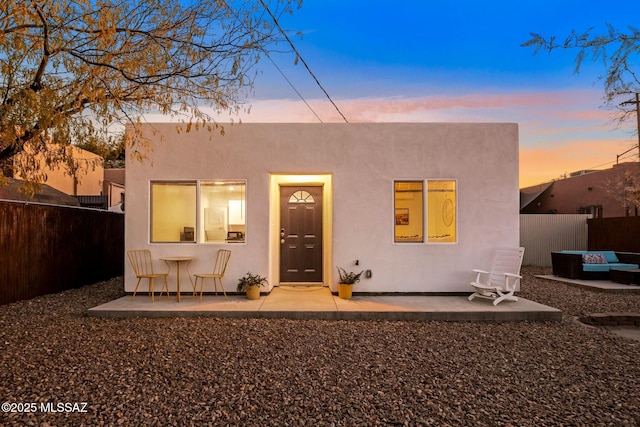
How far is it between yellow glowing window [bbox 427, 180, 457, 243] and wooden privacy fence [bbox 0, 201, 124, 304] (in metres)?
7.54

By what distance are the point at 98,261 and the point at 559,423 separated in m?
9.51

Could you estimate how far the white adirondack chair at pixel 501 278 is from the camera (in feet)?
19.2

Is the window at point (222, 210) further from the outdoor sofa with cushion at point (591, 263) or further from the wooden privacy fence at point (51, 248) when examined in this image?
the outdoor sofa with cushion at point (591, 263)

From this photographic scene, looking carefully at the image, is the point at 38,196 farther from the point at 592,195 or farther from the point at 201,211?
the point at 592,195

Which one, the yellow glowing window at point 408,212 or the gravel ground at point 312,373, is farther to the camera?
the yellow glowing window at point 408,212

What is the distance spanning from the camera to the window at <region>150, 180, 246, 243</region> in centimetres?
661

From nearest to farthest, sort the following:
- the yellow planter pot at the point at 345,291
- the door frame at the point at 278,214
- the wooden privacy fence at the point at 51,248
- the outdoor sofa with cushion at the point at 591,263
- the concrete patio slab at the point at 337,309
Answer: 1. the concrete patio slab at the point at 337,309
2. the yellow planter pot at the point at 345,291
3. the wooden privacy fence at the point at 51,248
4. the door frame at the point at 278,214
5. the outdoor sofa with cushion at the point at 591,263

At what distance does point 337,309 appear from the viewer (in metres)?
5.42

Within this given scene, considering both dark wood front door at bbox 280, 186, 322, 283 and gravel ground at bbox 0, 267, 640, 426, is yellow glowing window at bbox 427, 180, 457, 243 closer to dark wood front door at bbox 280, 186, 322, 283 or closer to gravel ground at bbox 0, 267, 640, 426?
gravel ground at bbox 0, 267, 640, 426

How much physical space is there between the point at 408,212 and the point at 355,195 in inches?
41.4

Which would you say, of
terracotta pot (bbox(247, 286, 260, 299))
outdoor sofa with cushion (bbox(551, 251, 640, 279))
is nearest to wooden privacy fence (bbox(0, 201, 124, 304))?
terracotta pot (bbox(247, 286, 260, 299))

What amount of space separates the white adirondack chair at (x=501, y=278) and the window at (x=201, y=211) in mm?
4285

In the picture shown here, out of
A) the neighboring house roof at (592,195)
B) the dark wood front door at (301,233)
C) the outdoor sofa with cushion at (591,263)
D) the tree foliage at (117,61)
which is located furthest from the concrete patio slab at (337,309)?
the neighboring house roof at (592,195)

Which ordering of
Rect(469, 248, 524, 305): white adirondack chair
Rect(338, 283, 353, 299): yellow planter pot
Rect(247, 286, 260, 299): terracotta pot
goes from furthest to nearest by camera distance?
Rect(338, 283, 353, 299): yellow planter pot
Rect(247, 286, 260, 299): terracotta pot
Rect(469, 248, 524, 305): white adirondack chair
